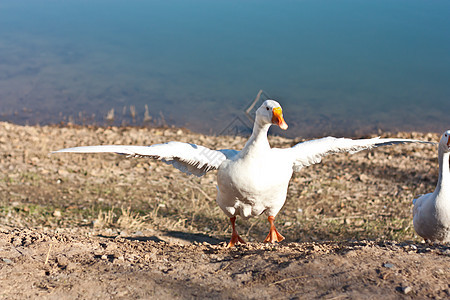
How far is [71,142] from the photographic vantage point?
33.7 feet

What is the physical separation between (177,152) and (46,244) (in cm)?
160

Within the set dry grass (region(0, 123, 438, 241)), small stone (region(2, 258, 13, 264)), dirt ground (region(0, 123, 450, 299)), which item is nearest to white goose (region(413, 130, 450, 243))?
dirt ground (region(0, 123, 450, 299))

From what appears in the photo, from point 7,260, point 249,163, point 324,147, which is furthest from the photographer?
point 324,147

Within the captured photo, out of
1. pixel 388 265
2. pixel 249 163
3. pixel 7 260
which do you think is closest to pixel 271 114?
pixel 249 163

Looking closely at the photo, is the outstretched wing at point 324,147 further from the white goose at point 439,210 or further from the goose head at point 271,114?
the goose head at point 271,114

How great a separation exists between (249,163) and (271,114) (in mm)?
586

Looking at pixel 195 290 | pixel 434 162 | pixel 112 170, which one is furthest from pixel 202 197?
pixel 434 162

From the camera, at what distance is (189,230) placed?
21.2 ft

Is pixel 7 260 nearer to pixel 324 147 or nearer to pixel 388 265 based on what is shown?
pixel 388 265

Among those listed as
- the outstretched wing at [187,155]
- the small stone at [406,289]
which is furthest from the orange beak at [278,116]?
the small stone at [406,289]

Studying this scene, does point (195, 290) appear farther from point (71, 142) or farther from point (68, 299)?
point (71, 142)

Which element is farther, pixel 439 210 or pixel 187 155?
pixel 439 210

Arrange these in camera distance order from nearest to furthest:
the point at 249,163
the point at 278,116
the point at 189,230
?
the point at 278,116 < the point at 249,163 < the point at 189,230

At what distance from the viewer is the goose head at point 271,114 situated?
15.0ft
